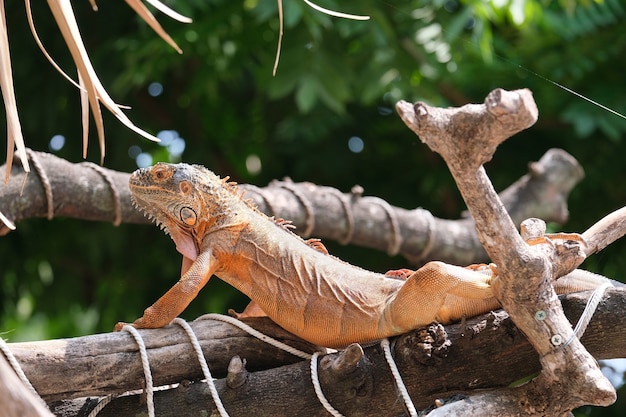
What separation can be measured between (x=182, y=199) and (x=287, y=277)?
575 mm

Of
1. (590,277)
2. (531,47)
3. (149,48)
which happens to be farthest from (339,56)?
(590,277)

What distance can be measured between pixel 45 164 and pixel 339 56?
229 centimetres

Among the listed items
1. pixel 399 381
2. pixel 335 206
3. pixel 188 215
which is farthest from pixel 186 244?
pixel 335 206

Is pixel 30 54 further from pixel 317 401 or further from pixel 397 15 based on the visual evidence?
pixel 317 401

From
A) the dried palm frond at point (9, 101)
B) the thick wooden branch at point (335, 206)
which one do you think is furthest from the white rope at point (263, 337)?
the thick wooden branch at point (335, 206)

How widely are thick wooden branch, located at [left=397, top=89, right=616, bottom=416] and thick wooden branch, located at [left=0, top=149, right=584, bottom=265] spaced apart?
2.62m

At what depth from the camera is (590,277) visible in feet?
11.5

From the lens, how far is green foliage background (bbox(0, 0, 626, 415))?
6094 mm

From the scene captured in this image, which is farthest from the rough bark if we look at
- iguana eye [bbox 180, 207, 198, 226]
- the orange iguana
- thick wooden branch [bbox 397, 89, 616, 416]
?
iguana eye [bbox 180, 207, 198, 226]

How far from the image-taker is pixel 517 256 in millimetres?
2816

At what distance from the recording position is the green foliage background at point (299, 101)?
609 centimetres

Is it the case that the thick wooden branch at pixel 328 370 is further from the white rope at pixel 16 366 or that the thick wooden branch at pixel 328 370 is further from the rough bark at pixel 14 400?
the rough bark at pixel 14 400

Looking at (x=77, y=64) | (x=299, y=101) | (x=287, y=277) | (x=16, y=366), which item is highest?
(x=77, y=64)

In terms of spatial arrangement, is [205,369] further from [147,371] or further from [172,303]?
[172,303]
